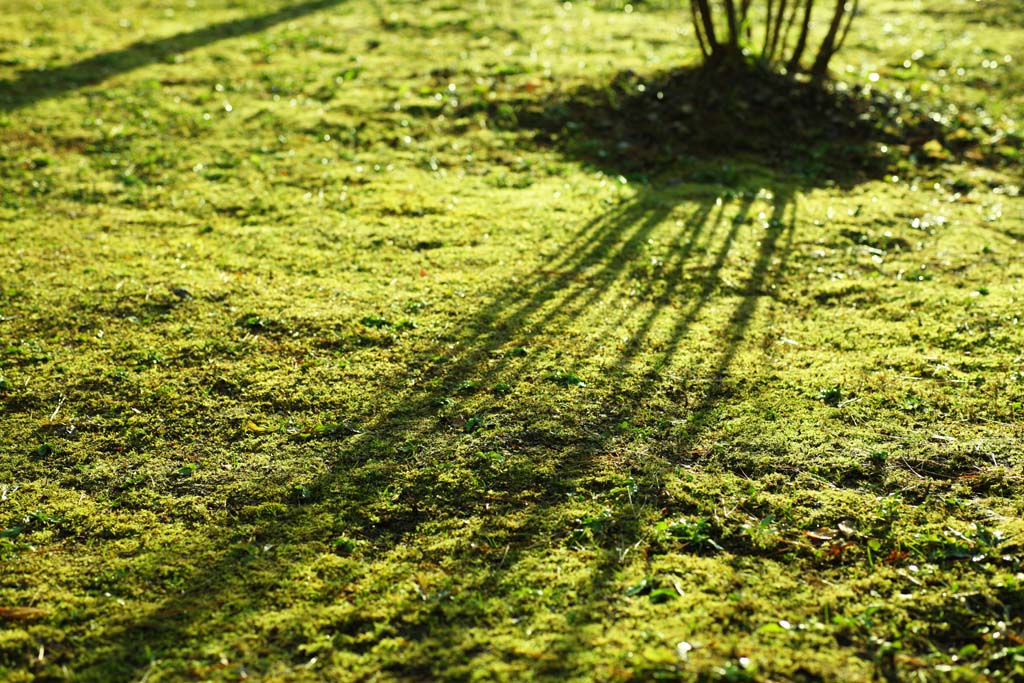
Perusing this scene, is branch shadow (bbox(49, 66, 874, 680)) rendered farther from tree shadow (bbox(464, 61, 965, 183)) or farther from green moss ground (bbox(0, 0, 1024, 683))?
tree shadow (bbox(464, 61, 965, 183))

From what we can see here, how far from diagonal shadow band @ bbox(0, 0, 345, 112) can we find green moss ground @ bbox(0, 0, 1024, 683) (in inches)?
4.4

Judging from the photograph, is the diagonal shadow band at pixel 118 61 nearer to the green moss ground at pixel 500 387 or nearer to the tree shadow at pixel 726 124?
the green moss ground at pixel 500 387

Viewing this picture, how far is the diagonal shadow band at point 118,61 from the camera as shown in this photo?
9289 mm

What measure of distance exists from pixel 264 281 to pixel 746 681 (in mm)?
4280

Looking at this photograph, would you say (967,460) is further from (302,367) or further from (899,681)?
(302,367)

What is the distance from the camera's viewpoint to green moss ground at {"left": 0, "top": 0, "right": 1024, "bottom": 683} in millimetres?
3393

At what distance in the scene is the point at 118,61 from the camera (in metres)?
10.3

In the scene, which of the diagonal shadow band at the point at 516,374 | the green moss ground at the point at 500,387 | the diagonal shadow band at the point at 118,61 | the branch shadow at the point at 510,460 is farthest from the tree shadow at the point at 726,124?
the diagonal shadow band at the point at 118,61

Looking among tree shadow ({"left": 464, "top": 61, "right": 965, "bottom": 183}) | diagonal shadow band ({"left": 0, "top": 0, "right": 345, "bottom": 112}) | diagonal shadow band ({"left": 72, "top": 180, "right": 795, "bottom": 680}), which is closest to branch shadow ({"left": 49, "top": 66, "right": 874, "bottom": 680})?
diagonal shadow band ({"left": 72, "top": 180, "right": 795, "bottom": 680})

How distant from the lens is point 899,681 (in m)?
3.08

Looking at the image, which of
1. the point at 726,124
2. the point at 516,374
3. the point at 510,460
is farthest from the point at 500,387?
the point at 726,124

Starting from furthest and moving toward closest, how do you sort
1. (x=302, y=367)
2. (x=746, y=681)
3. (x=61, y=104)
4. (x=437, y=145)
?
(x=61, y=104) < (x=437, y=145) < (x=302, y=367) < (x=746, y=681)

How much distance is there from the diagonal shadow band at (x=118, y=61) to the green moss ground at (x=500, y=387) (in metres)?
0.11

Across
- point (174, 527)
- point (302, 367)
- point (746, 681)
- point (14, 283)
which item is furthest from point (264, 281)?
point (746, 681)
